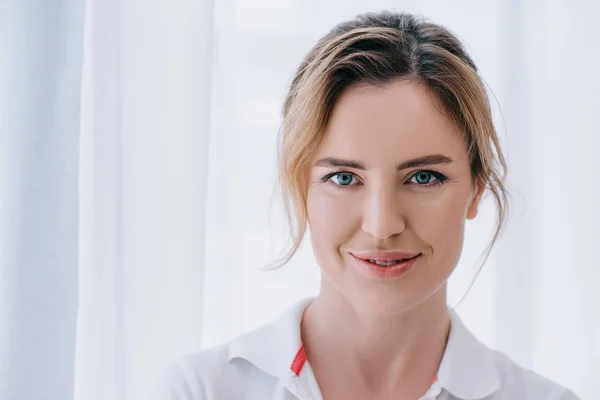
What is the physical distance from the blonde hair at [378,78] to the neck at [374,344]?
17 cm

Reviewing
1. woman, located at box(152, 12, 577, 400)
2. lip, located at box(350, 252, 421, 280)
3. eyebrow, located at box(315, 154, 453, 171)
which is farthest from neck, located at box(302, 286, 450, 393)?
eyebrow, located at box(315, 154, 453, 171)

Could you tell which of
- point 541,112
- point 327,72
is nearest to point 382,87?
point 327,72

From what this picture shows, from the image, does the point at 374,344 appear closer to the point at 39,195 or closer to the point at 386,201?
the point at 386,201

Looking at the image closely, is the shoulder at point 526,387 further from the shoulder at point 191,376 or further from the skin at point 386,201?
the shoulder at point 191,376

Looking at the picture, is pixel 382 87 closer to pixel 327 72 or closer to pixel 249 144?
pixel 327 72

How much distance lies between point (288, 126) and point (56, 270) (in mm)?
429

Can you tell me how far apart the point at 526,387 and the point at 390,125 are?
0.48 metres

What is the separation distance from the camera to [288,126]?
1.18 metres

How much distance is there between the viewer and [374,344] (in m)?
1.22

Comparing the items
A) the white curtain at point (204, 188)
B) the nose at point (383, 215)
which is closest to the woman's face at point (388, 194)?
the nose at point (383, 215)

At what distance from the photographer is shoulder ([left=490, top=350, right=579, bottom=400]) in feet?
4.05

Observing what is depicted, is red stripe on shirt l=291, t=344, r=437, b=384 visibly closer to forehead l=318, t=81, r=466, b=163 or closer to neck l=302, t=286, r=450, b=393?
neck l=302, t=286, r=450, b=393

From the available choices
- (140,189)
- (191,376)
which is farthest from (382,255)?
(140,189)

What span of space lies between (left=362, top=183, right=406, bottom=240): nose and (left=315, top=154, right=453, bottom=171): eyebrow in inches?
1.5
